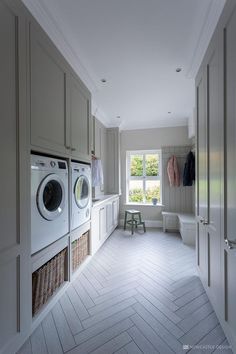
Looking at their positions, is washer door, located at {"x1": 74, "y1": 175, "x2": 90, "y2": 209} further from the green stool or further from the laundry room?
the green stool

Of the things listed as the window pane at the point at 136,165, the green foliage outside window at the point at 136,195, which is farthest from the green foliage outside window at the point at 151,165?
the green foliage outside window at the point at 136,195

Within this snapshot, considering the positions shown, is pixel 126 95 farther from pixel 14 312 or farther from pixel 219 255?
pixel 14 312

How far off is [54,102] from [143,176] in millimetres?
3409

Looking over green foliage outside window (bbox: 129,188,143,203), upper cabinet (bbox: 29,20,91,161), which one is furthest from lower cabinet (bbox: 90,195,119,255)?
upper cabinet (bbox: 29,20,91,161)

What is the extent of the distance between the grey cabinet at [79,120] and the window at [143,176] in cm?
243

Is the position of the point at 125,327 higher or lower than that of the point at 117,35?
lower

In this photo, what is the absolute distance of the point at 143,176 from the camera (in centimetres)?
486

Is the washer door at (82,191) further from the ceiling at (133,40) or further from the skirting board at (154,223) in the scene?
the skirting board at (154,223)

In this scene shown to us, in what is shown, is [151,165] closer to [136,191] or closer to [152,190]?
[152,190]

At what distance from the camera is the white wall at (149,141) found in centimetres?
452

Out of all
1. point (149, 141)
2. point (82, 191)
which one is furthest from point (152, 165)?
point (82, 191)

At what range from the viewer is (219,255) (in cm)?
149

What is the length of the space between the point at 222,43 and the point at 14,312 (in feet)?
7.83

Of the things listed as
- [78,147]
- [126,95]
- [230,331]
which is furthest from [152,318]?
[126,95]
